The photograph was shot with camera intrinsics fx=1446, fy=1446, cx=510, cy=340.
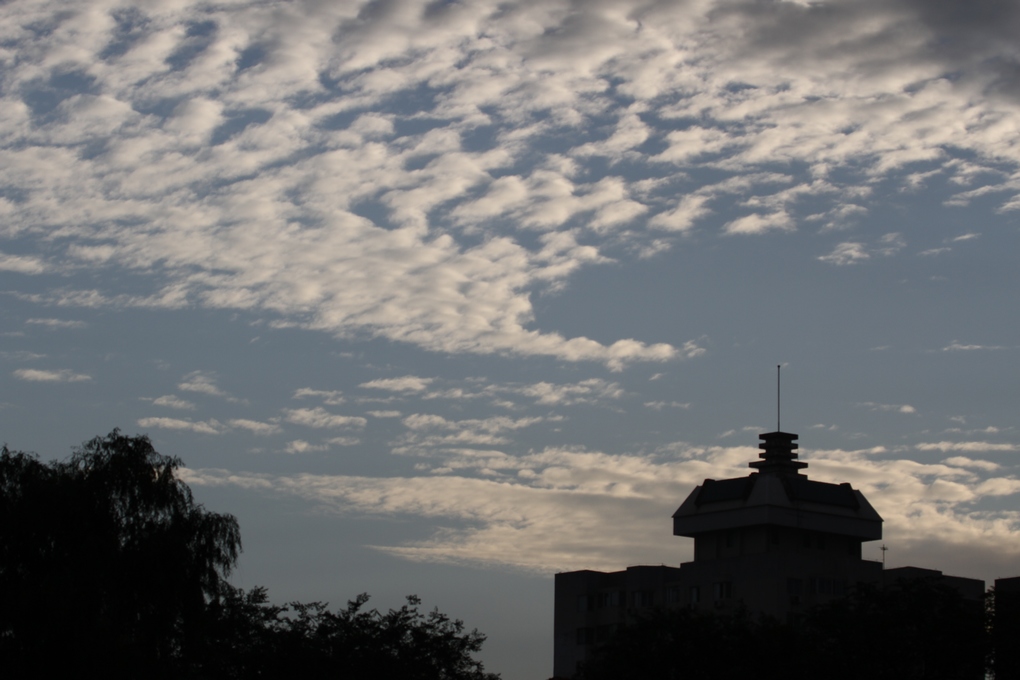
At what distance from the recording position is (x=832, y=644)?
56125 millimetres

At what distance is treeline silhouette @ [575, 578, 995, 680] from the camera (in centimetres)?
5450

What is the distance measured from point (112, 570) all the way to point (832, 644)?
27.3 meters

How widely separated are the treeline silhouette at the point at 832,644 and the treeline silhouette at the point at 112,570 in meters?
17.3

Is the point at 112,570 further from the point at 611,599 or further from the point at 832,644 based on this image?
the point at 611,599

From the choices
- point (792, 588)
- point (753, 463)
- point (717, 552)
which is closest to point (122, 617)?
point (792, 588)

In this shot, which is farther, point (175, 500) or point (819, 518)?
point (819, 518)

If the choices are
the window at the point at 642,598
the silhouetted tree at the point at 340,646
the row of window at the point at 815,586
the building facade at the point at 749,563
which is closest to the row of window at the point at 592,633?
the building facade at the point at 749,563

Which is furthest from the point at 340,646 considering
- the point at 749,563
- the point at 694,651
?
the point at 749,563

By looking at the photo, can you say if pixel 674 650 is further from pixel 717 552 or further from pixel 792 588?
pixel 717 552

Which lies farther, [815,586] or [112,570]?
[815,586]

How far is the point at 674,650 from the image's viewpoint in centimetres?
5953

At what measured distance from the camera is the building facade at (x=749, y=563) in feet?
385

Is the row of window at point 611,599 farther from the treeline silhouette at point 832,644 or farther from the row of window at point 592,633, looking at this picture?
the treeline silhouette at point 832,644

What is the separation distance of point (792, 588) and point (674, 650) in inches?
2329
